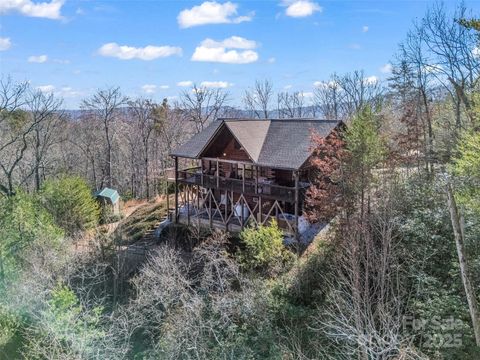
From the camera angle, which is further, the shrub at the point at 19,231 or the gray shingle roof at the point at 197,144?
the gray shingle roof at the point at 197,144

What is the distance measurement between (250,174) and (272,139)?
263cm

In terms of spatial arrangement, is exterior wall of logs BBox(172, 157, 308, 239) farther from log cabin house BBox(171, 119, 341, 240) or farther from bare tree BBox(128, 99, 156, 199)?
bare tree BBox(128, 99, 156, 199)

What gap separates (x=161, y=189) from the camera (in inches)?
1502

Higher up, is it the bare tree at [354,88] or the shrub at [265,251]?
the bare tree at [354,88]

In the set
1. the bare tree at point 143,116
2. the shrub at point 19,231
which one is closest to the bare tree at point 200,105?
the bare tree at point 143,116

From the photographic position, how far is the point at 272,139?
75.5ft

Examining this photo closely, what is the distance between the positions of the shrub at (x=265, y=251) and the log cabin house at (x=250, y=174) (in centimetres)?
196

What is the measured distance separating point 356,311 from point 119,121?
138ft

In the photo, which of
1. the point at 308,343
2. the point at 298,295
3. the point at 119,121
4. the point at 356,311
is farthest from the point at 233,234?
the point at 119,121

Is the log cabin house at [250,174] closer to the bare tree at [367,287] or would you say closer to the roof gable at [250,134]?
the roof gable at [250,134]

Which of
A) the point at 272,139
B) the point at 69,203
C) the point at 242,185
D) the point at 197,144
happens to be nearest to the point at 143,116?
the point at 69,203

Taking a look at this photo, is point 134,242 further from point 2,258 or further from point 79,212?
point 2,258

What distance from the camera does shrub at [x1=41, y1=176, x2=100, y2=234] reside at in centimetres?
2722

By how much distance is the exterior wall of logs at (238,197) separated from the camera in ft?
67.4
